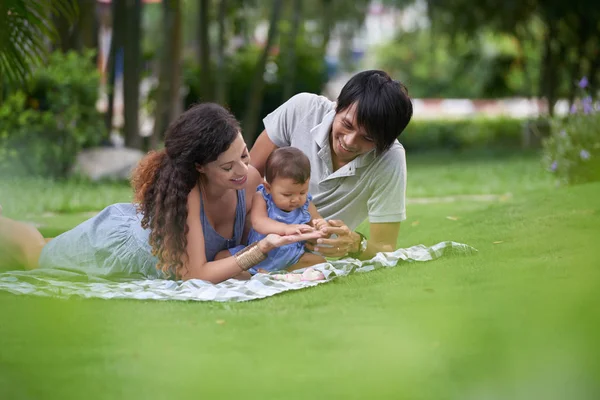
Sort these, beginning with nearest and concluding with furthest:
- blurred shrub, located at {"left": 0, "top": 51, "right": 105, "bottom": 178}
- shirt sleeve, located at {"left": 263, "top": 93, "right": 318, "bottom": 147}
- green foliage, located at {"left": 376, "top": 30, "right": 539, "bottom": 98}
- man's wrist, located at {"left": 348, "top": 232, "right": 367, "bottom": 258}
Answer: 1. man's wrist, located at {"left": 348, "top": 232, "right": 367, "bottom": 258}
2. shirt sleeve, located at {"left": 263, "top": 93, "right": 318, "bottom": 147}
3. blurred shrub, located at {"left": 0, "top": 51, "right": 105, "bottom": 178}
4. green foliage, located at {"left": 376, "top": 30, "right": 539, "bottom": 98}

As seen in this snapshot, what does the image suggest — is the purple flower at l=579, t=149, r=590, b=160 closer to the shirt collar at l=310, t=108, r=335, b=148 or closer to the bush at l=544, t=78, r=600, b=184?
the bush at l=544, t=78, r=600, b=184

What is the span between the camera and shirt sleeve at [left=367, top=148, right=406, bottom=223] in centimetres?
445

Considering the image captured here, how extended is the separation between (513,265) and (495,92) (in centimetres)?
1848

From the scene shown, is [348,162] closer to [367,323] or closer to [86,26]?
[367,323]

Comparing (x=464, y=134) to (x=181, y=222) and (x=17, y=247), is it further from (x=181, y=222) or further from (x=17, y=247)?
(x=181, y=222)

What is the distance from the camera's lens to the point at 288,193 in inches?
168

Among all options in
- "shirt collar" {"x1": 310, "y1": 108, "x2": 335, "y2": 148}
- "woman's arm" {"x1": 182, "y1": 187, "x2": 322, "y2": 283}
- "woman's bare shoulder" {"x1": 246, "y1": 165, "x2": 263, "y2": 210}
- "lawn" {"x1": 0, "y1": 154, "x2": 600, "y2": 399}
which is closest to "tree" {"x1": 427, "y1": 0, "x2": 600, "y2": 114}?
"shirt collar" {"x1": 310, "y1": 108, "x2": 335, "y2": 148}

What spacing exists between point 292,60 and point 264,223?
12.2 meters

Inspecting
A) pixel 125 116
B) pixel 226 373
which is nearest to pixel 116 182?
pixel 125 116

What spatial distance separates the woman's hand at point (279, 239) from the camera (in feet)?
12.5

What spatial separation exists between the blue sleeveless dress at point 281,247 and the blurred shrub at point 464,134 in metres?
16.5

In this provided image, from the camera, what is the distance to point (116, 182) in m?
11.1

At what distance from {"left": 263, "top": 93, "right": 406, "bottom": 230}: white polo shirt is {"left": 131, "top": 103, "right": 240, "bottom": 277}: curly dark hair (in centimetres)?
71

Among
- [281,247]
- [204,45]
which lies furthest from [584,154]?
[204,45]
